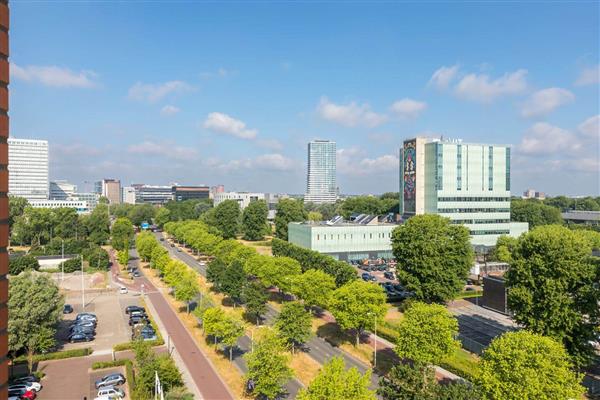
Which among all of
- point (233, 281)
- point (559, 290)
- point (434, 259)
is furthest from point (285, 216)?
point (559, 290)

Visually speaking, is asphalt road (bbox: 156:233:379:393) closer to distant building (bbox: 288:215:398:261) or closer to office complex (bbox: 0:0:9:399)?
office complex (bbox: 0:0:9:399)

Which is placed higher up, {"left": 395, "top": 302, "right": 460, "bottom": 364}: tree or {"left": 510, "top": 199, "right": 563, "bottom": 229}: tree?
{"left": 510, "top": 199, "right": 563, "bottom": 229}: tree

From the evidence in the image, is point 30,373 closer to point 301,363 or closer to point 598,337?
point 301,363

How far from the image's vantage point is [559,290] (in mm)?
37938

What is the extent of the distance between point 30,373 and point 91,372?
5579 millimetres

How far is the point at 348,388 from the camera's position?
25.6 meters

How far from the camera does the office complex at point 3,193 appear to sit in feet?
47.9

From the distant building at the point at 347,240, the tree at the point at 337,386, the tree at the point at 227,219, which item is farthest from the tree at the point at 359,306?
the tree at the point at 227,219

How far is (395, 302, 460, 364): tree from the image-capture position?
116 ft

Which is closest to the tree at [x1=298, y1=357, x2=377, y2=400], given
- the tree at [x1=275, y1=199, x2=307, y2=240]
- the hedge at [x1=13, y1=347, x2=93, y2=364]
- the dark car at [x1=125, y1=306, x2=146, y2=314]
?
the hedge at [x1=13, y1=347, x2=93, y2=364]

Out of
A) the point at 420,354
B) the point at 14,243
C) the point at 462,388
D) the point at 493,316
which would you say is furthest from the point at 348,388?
the point at 14,243

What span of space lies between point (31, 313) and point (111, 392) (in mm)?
14460

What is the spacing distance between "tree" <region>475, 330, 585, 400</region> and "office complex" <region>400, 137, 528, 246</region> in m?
77.6

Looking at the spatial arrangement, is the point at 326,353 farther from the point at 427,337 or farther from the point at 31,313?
the point at 31,313
